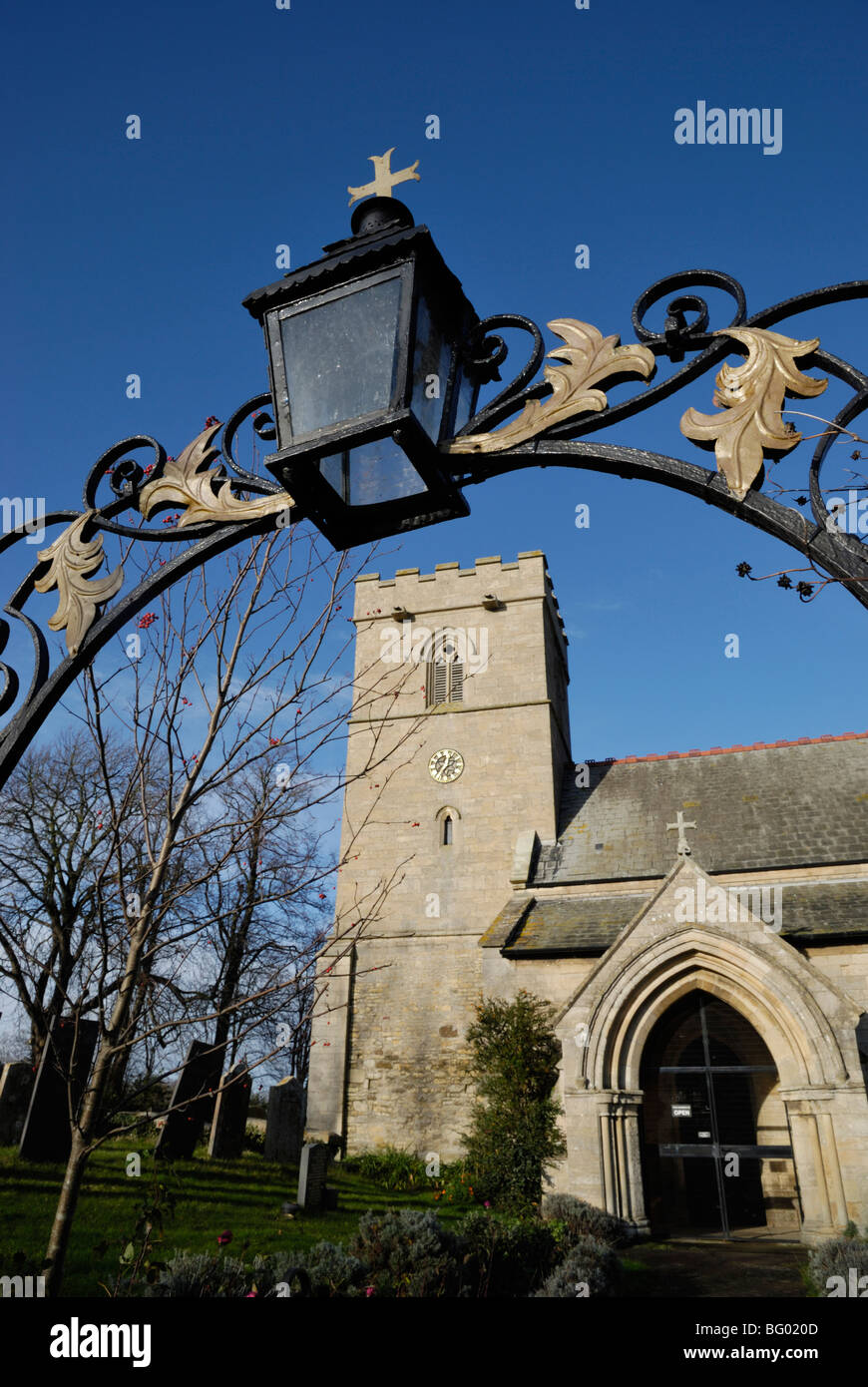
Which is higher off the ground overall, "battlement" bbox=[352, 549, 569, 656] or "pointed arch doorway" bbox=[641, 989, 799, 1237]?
"battlement" bbox=[352, 549, 569, 656]

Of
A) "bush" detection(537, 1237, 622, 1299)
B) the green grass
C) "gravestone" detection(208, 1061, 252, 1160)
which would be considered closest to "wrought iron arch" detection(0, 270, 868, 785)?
the green grass

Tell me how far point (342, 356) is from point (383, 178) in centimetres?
65

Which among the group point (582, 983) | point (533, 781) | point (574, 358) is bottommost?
point (574, 358)

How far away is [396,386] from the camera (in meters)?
2.04

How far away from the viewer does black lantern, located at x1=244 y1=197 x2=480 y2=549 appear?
209 centimetres

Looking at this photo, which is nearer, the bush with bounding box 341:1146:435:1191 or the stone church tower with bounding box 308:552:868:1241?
the stone church tower with bounding box 308:552:868:1241

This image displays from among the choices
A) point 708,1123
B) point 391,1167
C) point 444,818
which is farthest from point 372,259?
point 444,818

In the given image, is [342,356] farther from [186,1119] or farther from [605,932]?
[605,932]

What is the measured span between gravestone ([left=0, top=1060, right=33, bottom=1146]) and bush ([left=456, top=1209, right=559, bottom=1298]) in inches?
274

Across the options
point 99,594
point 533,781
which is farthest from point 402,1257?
point 533,781

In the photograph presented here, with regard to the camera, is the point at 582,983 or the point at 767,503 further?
the point at 582,983

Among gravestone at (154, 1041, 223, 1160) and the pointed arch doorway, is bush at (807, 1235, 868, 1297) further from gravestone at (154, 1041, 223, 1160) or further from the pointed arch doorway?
gravestone at (154, 1041, 223, 1160)

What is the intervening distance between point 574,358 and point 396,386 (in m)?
0.47
